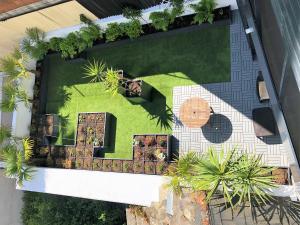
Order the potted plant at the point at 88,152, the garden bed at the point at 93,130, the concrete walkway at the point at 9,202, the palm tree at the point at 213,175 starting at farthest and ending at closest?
1. the concrete walkway at the point at 9,202
2. the potted plant at the point at 88,152
3. the garden bed at the point at 93,130
4. the palm tree at the point at 213,175

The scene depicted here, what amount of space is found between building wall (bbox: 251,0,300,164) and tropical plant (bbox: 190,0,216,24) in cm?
394

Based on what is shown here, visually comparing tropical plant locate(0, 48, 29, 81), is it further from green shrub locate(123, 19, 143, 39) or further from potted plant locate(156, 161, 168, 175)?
potted plant locate(156, 161, 168, 175)

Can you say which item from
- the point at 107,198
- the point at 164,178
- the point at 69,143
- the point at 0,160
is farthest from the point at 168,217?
the point at 0,160

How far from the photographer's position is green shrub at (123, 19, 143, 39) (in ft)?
44.3

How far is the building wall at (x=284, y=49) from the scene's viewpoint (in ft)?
15.2

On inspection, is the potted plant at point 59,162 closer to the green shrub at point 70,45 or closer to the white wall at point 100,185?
the white wall at point 100,185

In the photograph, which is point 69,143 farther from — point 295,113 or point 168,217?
point 295,113

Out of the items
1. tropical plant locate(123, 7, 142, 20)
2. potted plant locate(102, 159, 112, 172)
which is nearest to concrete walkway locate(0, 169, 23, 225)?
potted plant locate(102, 159, 112, 172)

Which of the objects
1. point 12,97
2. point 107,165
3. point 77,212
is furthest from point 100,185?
point 12,97

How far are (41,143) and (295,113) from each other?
38.5ft

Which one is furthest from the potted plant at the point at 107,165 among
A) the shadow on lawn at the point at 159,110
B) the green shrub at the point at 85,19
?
the green shrub at the point at 85,19

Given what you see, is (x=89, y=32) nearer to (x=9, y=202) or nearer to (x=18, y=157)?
(x=18, y=157)

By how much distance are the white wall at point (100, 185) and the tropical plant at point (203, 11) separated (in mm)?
5757

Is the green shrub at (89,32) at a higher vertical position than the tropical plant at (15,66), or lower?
higher
